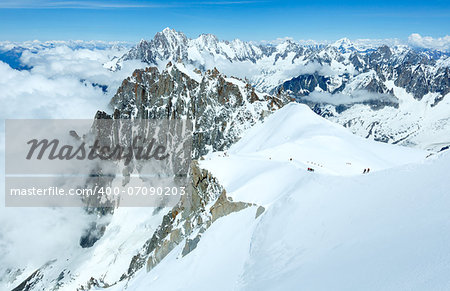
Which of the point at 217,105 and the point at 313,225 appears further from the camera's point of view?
the point at 217,105

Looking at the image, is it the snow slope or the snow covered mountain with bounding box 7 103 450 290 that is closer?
the snow slope

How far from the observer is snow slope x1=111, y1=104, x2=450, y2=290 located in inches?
545

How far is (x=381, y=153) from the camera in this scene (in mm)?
67375

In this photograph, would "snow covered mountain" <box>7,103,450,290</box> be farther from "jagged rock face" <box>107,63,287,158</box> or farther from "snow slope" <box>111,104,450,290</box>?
"jagged rock face" <box>107,63,287,158</box>

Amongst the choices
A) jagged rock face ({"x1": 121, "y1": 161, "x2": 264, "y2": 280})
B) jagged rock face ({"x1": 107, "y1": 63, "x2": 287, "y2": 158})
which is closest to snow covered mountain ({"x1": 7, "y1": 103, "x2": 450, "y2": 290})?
jagged rock face ({"x1": 121, "y1": 161, "x2": 264, "y2": 280})

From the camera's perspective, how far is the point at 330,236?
20.6m

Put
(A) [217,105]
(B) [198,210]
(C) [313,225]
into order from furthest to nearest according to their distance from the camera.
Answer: (A) [217,105] < (B) [198,210] < (C) [313,225]

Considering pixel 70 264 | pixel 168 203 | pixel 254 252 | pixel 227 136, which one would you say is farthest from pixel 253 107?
pixel 70 264

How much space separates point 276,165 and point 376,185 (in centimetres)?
2305

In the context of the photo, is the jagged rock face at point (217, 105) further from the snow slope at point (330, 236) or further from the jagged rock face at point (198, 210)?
the snow slope at point (330, 236)

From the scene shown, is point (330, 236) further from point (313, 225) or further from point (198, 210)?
point (198, 210)

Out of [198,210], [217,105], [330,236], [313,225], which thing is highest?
[330,236]

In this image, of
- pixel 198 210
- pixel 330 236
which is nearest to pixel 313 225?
pixel 330 236

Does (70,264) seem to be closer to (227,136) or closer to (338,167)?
(227,136)
